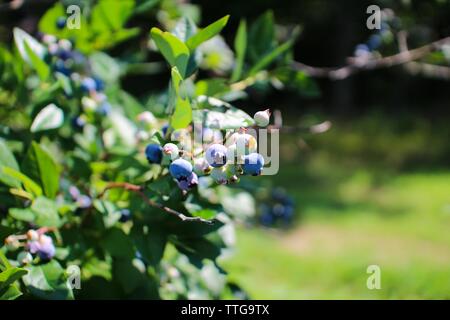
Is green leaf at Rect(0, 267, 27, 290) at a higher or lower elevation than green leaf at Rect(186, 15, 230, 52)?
lower

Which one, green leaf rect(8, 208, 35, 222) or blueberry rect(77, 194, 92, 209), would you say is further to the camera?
blueberry rect(77, 194, 92, 209)

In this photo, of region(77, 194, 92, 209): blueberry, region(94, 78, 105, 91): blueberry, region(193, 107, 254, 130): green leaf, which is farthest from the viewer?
region(94, 78, 105, 91): blueberry

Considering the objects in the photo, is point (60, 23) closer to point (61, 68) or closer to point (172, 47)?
point (61, 68)

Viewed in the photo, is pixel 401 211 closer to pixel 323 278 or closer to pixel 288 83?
pixel 323 278

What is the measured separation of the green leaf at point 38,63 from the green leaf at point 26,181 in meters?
0.28

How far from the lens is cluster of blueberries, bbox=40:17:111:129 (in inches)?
50.8

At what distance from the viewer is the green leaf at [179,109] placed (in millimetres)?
836

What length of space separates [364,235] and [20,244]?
123 inches

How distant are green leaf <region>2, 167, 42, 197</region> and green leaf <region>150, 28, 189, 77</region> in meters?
0.33

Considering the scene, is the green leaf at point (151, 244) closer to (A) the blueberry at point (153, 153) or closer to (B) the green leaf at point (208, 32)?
(A) the blueberry at point (153, 153)

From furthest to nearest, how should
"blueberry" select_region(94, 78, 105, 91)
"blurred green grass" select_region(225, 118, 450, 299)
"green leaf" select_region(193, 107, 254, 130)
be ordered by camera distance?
"blurred green grass" select_region(225, 118, 450, 299), "blueberry" select_region(94, 78, 105, 91), "green leaf" select_region(193, 107, 254, 130)

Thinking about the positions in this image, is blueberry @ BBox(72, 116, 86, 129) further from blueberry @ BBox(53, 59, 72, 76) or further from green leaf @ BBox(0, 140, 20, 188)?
green leaf @ BBox(0, 140, 20, 188)

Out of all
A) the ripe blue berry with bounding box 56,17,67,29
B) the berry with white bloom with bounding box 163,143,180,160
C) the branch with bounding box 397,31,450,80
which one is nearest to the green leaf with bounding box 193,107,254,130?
the berry with white bloom with bounding box 163,143,180,160

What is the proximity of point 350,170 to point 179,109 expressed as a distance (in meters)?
5.27
